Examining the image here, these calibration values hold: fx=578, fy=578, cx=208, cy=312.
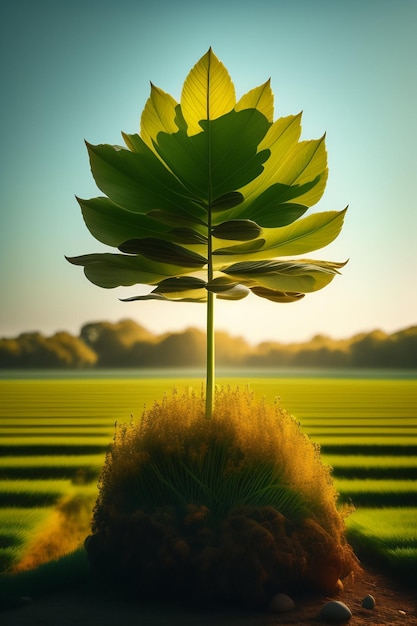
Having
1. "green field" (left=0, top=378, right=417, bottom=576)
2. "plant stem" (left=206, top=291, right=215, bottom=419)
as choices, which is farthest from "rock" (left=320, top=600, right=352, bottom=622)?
"plant stem" (left=206, top=291, right=215, bottom=419)

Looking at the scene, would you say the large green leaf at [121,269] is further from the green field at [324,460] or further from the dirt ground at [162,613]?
the dirt ground at [162,613]

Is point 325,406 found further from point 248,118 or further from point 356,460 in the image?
point 248,118

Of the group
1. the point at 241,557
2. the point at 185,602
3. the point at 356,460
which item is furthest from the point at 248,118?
the point at 356,460

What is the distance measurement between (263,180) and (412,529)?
3.37 m

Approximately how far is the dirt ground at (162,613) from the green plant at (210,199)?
127 centimetres

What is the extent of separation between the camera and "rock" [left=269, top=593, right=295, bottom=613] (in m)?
3.27

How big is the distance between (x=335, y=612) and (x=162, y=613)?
96cm

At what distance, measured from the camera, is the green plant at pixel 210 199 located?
3.74 m

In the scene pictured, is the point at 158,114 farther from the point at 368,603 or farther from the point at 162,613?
the point at 368,603

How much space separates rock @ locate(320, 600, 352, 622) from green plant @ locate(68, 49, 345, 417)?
1.40 m

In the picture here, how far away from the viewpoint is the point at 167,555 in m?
3.31

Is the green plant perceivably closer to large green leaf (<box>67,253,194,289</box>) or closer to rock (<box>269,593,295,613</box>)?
large green leaf (<box>67,253,194,289</box>)

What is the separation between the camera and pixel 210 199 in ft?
12.9

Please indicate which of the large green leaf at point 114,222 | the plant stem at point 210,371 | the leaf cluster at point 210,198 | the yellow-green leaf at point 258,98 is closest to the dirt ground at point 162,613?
the plant stem at point 210,371
